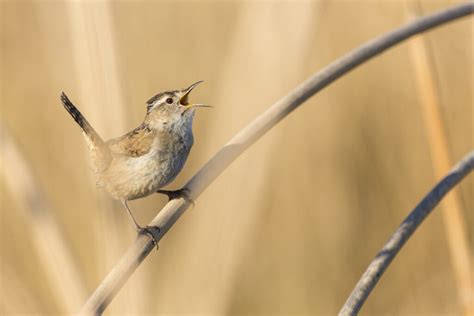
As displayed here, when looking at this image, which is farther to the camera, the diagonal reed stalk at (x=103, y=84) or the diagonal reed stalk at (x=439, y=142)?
the diagonal reed stalk at (x=439, y=142)

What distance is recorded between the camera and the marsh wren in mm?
2162

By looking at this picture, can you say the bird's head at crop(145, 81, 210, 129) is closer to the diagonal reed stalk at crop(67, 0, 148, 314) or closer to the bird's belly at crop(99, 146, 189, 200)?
the bird's belly at crop(99, 146, 189, 200)

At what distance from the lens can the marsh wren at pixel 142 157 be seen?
2162mm

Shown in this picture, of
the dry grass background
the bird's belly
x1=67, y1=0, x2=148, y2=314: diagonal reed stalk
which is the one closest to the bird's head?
the bird's belly

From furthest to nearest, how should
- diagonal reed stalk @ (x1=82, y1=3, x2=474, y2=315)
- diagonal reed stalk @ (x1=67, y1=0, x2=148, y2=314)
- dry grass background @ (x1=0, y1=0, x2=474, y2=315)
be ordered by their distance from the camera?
dry grass background @ (x1=0, y1=0, x2=474, y2=315) < diagonal reed stalk @ (x1=67, y1=0, x2=148, y2=314) < diagonal reed stalk @ (x1=82, y1=3, x2=474, y2=315)

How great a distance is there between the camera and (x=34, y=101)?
4.20 m

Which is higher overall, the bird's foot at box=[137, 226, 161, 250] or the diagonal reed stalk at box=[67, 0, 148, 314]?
the diagonal reed stalk at box=[67, 0, 148, 314]

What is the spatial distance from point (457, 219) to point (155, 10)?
2565 mm

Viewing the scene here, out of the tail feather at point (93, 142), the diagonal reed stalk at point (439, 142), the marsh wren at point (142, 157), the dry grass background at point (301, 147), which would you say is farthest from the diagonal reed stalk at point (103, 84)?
the dry grass background at point (301, 147)

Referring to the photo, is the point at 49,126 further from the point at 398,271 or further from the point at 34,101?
the point at 398,271

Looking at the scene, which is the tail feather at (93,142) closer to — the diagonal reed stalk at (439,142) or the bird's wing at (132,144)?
the bird's wing at (132,144)

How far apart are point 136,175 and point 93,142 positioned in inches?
6.9

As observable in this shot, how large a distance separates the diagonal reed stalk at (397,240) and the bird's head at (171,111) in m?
0.91

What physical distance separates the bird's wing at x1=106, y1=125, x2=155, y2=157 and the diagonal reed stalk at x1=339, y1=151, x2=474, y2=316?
0.90 m
